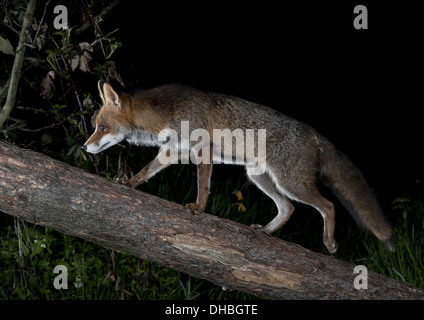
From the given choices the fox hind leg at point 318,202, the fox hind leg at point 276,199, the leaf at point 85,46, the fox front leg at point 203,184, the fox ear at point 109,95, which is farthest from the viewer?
the fox hind leg at point 276,199

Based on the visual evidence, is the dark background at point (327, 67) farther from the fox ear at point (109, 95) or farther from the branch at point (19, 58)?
the branch at point (19, 58)

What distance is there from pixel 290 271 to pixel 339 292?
0.42 metres

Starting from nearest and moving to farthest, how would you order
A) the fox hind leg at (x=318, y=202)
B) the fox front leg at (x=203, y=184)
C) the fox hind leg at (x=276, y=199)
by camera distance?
the fox front leg at (x=203, y=184) → the fox hind leg at (x=318, y=202) → the fox hind leg at (x=276, y=199)

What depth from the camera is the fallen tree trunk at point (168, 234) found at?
11.7 ft

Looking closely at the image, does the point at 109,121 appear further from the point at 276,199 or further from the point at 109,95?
the point at 276,199

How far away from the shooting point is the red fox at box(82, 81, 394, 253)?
4.80m

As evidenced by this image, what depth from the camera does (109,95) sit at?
4.78 meters

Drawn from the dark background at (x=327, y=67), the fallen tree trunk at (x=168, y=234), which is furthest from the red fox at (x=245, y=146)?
the dark background at (x=327, y=67)

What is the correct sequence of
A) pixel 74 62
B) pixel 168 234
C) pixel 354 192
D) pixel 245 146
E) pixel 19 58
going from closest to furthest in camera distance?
pixel 168 234
pixel 19 58
pixel 74 62
pixel 354 192
pixel 245 146

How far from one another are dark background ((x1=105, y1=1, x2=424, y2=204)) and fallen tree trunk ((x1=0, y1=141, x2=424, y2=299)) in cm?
409

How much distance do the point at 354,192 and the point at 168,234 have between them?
1.98 metres

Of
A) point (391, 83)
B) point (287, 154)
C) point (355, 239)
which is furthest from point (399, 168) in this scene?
point (287, 154)

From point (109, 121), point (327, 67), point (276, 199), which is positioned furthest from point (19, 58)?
point (327, 67)

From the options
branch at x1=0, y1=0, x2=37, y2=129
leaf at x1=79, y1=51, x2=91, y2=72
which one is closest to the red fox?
leaf at x1=79, y1=51, x2=91, y2=72
